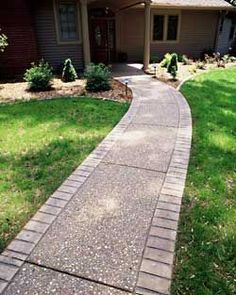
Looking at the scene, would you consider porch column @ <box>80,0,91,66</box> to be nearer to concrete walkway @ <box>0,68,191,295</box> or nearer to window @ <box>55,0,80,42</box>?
window @ <box>55,0,80,42</box>

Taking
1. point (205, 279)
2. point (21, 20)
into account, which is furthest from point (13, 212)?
point (21, 20)

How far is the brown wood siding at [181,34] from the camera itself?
50.9ft

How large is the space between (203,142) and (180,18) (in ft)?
44.8

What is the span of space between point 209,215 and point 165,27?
1537 cm

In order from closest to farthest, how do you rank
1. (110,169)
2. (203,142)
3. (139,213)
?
(139,213) < (110,169) < (203,142)

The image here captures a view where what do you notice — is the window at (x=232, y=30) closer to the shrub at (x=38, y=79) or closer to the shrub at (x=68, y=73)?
the shrub at (x=68, y=73)

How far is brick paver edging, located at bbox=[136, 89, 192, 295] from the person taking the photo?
7.85 ft

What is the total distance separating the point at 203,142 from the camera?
17.1 ft

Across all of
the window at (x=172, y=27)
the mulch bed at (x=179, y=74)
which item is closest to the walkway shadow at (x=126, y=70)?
the mulch bed at (x=179, y=74)

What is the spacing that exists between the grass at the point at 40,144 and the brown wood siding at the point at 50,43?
5321 mm

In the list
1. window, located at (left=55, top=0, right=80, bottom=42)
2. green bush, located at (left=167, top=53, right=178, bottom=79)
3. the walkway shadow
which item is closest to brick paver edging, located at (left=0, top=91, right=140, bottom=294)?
green bush, located at (left=167, top=53, right=178, bottom=79)

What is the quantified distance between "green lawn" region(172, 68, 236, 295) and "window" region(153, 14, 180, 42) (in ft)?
37.5

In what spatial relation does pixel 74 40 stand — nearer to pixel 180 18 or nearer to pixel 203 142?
pixel 180 18

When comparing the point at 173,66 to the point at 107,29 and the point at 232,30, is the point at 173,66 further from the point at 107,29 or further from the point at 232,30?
the point at 232,30
